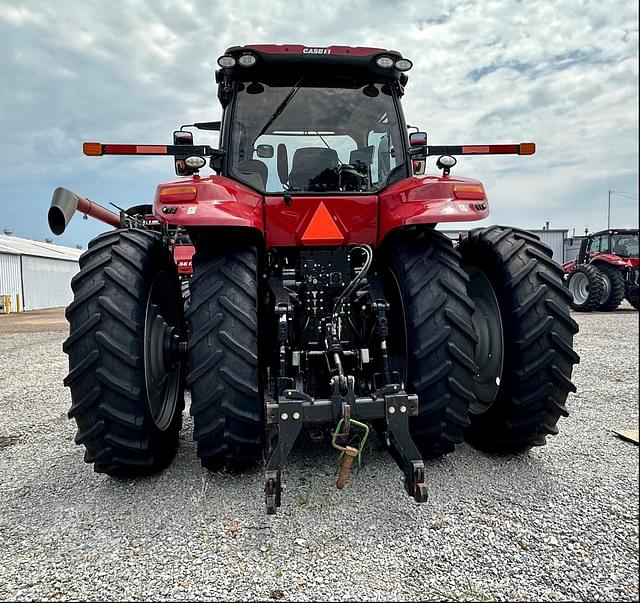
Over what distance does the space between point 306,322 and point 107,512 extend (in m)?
1.31

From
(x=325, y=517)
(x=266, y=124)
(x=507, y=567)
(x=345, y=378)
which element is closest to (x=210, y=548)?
(x=325, y=517)

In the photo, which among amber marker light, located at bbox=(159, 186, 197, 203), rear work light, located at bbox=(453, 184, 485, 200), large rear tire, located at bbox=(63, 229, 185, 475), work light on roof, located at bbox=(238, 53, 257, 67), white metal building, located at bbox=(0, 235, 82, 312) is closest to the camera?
large rear tire, located at bbox=(63, 229, 185, 475)

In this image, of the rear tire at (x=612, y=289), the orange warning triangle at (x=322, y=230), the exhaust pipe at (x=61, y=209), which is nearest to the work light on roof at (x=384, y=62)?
the orange warning triangle at (x=322, y=230)

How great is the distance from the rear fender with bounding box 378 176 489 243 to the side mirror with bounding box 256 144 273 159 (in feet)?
2.87

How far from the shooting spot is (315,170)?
290 cm

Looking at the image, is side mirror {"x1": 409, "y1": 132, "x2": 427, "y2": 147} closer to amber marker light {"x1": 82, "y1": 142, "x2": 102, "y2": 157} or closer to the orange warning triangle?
the orange warning triangle

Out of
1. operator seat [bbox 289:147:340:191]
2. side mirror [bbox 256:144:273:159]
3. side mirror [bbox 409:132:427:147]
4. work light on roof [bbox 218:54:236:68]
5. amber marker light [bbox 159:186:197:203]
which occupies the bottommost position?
amber marker light [bbox 159:186:197:203]

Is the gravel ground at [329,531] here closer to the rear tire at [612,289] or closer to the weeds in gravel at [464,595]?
the weeds in gravel at [464,595]

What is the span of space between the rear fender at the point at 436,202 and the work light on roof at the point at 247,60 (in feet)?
3.55

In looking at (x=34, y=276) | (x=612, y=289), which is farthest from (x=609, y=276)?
(x=34, y=276)

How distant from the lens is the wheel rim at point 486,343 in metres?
2.77

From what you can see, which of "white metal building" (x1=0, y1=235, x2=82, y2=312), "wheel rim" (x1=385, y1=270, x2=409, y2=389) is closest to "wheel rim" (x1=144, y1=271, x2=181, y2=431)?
"wheel rim" (x1=385, y1=270, x2=409, y2=389)

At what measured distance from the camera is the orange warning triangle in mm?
2572

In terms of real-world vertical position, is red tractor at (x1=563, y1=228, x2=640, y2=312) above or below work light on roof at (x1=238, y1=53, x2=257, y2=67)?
below
